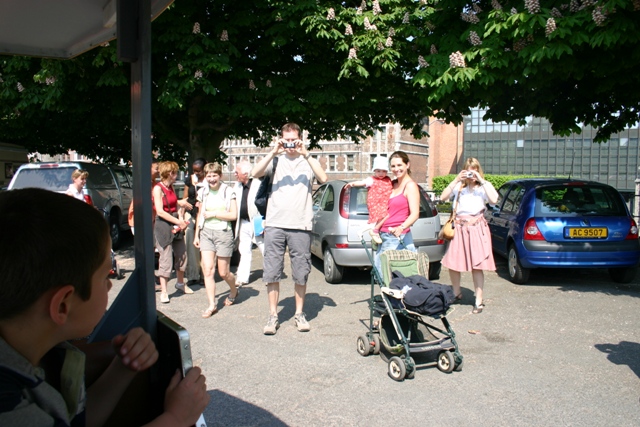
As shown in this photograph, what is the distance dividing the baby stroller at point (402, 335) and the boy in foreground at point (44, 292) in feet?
12.3

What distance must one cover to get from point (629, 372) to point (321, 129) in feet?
44.6

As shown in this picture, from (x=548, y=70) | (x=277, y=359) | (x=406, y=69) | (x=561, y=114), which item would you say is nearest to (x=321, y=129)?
(x=406, y=69)

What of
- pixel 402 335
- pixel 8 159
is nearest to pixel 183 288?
pixel 402 335

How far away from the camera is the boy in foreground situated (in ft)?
3.72

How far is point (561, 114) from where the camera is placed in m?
11.7

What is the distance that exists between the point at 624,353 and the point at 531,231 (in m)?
3.54

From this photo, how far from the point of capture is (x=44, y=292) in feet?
3.84

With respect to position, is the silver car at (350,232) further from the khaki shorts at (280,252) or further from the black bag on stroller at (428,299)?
the black bag on stroller at (428,299)

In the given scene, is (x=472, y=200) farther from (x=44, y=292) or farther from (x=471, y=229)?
(x=44, y=292)

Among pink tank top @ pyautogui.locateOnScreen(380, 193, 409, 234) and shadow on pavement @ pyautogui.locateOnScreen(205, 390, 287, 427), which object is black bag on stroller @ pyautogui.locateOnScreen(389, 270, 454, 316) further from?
pink tank top @ pyautogui.locateOnScreen(380, 193, 409, 234)

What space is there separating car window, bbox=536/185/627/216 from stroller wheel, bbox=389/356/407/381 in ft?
17.1

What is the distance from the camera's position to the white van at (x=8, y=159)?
22.8 meters

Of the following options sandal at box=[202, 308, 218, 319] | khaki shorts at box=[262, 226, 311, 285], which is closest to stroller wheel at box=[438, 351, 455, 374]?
khaki shorts at box=[262, 226, 311, 285]

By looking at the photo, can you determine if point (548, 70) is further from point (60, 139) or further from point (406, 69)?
point (60, 139)
